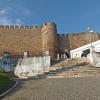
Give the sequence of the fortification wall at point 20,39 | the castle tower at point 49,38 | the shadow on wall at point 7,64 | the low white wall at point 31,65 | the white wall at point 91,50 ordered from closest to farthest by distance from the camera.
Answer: the white wall at point 91,50 → the low white wall at point 31,65 → the shadow on wall at point 7,64 → the castle tower at point 49,38 → the fortification wall at point 20,39

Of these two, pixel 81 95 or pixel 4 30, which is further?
pixel 4 30

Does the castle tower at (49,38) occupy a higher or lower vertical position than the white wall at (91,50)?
higher

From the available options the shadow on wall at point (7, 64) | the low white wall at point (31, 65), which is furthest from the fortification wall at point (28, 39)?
the low white wall at point (31, 65)

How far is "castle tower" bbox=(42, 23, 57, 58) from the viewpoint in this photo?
41.7 m

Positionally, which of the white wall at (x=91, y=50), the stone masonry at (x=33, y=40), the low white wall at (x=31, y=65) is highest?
the stone masonry at (x=33, y=40)

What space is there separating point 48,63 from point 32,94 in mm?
17441

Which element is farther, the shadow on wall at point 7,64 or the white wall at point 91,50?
the shadow on wall at point 7,64

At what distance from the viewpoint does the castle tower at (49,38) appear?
4166cm

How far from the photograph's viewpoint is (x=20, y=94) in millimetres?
11359

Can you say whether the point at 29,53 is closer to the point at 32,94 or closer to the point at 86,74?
the point at 86,74

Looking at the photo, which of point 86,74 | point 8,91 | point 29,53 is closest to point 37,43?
point 29,53

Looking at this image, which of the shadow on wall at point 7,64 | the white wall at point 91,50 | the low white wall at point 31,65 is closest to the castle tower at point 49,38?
the white wall at point 91,50

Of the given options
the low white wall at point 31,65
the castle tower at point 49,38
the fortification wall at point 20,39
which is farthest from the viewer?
the fortification wall at point 20,39

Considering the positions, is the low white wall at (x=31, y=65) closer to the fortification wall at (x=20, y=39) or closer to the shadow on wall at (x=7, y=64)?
the shadow on wall at (x=7, y=64)
